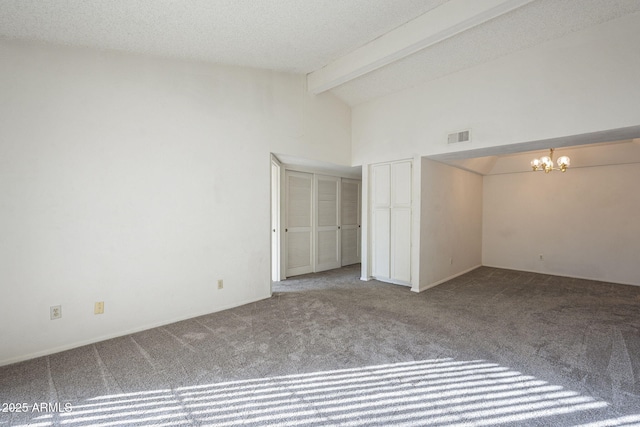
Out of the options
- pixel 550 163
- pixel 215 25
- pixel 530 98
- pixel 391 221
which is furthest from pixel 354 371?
pixel 550 163

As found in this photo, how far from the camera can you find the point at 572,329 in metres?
3.13

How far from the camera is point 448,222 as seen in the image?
5293 mm

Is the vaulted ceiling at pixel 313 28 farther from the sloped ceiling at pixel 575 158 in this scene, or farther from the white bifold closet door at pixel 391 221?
the sloped ceiling at pixel 575 158

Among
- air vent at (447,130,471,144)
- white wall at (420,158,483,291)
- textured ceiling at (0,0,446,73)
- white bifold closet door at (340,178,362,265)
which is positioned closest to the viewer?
textured ceiling at (0,0,446,73)

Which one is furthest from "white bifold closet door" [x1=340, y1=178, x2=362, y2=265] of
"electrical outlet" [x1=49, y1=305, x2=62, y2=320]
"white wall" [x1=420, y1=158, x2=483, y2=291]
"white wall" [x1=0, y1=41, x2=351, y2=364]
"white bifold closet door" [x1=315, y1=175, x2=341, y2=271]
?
"electrical outlet" [x1=49, y1=305, x2=62, y2=320]

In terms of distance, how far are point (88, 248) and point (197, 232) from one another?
103 centimetres

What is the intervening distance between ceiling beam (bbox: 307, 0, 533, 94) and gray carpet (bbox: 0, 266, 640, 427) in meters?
3.19

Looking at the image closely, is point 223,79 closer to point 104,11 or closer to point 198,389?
point 104,11

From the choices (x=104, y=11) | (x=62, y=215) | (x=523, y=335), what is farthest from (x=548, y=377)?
(x=104, y=11)

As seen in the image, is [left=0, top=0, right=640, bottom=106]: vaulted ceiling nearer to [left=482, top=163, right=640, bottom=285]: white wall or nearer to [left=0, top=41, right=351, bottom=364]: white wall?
[left=0, top=41, right=351, bottom=364]: white wall

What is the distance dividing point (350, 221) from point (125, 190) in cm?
472

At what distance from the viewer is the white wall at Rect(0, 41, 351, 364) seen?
A: 2420 mm

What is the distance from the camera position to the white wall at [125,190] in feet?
7.94

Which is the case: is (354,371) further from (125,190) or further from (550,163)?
(550,163)
